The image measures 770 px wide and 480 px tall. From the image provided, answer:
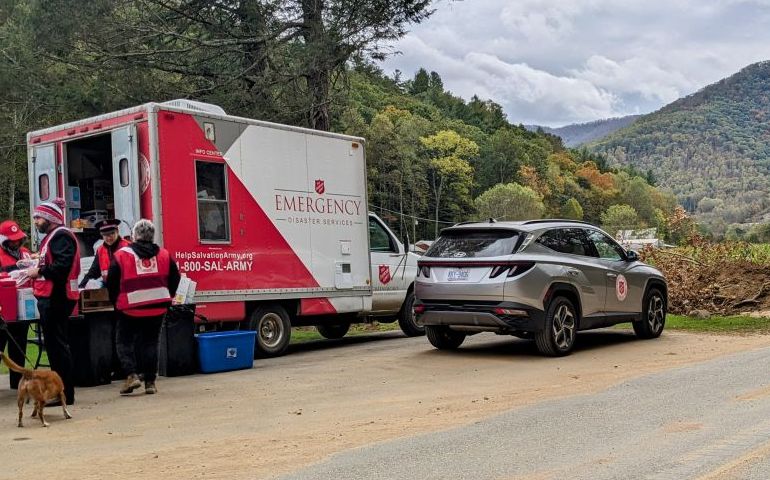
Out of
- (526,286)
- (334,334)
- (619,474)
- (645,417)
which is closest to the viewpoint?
(619,474)

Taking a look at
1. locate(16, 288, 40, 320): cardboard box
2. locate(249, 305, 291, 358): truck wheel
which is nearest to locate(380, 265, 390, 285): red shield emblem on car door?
locate(249, 305, 291, 358): truck wheel

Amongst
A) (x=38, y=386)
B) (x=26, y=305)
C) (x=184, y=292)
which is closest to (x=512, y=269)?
(x=184, y=292)

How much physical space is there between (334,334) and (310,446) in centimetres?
946

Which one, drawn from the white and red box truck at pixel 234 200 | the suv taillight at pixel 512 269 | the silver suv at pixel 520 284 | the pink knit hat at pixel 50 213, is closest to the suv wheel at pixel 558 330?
the silver suv at pixel 520 284

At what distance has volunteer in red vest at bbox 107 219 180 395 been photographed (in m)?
8.62

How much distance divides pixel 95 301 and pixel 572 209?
136565mm

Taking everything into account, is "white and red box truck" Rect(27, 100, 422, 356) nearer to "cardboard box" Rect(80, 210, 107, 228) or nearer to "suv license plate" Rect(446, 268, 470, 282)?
"cardboard box" Rect(80, 210, 107, 228)

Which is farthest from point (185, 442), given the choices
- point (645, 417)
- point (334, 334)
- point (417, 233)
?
point (417, 233)

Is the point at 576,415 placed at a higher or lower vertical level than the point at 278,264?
lower

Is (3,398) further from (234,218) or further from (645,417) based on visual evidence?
(645,417)

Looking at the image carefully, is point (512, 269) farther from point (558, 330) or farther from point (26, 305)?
point (26, 305)

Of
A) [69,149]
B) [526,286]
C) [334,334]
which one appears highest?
[69,149]

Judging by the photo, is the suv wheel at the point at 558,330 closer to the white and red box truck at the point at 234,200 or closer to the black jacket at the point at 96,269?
the white and red box truck at the point at 234,200

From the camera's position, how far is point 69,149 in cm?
1132
